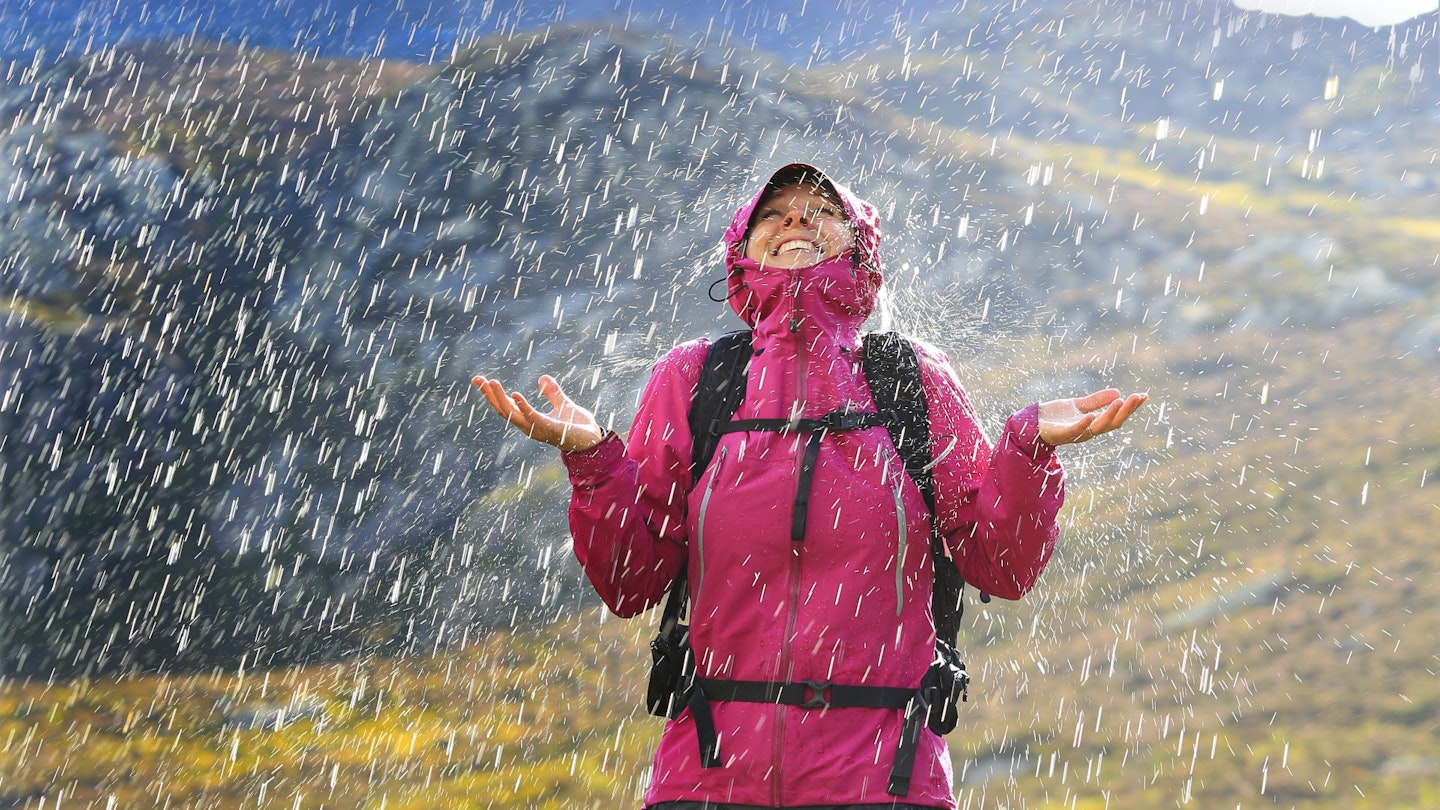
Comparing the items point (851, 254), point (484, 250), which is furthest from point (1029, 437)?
point (484, 250)

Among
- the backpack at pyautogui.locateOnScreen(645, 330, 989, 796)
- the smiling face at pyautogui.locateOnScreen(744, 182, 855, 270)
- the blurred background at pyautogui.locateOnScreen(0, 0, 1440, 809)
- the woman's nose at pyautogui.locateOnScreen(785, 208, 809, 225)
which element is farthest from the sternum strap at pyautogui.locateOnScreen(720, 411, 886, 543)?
the blurred background at pyautogui.locateOnScreen(0, 0, 1440, 809)

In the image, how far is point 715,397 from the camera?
2771mm

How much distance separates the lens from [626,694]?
9.75m

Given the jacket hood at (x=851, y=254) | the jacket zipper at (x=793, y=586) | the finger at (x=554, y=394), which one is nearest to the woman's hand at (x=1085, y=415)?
the jacket zipper at (x=793, y=586)

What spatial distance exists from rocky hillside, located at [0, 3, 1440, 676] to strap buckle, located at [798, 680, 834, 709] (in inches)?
338

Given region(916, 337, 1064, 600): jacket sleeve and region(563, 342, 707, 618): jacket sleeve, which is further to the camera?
region(563, 342, 707, 618): jacket sleeve

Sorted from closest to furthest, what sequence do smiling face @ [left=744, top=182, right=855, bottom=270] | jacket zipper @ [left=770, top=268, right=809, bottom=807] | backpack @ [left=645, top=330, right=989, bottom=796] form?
1. jacket zipper @ [left=770, top=268, right=809, bottom=807]
2. backpack @ [left=645, top=330, right=989, bottom=796]
3. smiling face @ [left=744, top=182, right=855, bottom=270]

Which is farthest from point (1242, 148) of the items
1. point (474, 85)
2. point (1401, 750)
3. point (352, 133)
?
point (352, 133)

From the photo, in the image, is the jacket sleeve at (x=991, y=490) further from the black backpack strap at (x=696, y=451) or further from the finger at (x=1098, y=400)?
the black backpack strap at (x=696, y=451)

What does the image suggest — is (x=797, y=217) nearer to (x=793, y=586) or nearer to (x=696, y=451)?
(x=696, y=451)

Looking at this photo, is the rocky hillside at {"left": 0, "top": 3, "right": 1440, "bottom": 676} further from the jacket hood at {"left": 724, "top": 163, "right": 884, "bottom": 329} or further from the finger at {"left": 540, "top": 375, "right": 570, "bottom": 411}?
the finger at {"left": 540, "top": 375, "right": 570, "bottom": 411}

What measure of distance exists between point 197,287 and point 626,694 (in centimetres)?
736

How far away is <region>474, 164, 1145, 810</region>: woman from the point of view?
2344 millimetres

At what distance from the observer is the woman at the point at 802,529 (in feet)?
7.69
